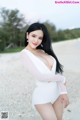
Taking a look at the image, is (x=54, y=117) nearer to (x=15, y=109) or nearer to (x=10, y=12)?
(x=15, y=109)

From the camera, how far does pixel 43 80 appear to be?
1.70m

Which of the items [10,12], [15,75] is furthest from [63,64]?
[10,12]

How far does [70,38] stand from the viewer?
211 centimetres

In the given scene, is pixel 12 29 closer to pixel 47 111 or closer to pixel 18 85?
pixel 18 85

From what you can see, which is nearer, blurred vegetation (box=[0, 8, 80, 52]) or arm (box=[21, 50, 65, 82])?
arm (box=[21, 50, 65, 82])

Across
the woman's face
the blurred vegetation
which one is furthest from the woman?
the blurred vegetation

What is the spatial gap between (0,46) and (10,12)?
0.66 ft

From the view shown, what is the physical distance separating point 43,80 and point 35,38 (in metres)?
0.21

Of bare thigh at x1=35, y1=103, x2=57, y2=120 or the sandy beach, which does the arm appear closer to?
bare thigh at x1=35, y1=103, x2=57, y2=120

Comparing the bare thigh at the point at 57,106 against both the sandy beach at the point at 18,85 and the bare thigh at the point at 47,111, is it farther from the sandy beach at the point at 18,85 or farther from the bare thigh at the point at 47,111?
the sandy beach at the point at 18,85

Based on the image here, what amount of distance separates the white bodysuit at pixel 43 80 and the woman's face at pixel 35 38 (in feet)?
0.18

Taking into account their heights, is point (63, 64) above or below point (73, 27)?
below

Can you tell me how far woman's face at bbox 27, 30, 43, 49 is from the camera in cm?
173

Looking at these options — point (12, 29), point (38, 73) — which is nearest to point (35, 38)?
point (38, 73)
